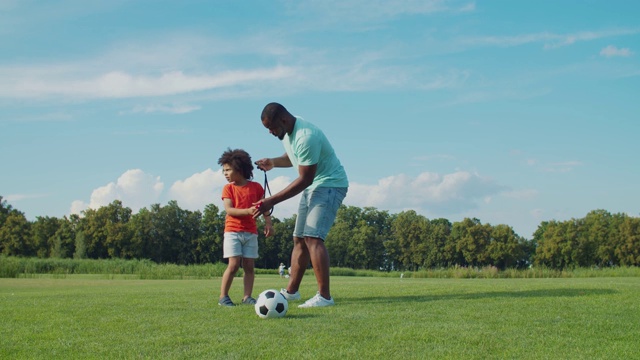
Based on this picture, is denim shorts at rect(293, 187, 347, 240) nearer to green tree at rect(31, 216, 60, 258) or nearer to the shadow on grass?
the shadow on grass

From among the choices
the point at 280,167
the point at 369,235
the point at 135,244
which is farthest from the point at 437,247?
the point at 280,167

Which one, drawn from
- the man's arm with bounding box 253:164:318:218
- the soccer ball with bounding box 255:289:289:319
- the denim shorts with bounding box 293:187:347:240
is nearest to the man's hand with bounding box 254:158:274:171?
the denim shorts with bounding box 293:187:347:240

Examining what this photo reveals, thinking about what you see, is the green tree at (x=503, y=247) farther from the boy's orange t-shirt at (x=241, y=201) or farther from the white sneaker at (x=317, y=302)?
the white sneaker at (x=317, y=302)

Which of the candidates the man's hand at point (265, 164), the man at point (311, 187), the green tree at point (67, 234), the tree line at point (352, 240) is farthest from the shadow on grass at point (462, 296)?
the green tree at point (67, 234)

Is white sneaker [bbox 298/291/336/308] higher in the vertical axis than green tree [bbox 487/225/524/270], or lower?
lower

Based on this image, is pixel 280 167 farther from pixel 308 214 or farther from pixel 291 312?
pixel 291 312

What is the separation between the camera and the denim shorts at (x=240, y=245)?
7.50 m

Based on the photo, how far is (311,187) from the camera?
23.1 ft

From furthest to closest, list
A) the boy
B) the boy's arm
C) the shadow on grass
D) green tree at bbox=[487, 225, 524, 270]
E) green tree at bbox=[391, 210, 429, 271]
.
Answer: green tree at bbox=[391, 210, 429, 271]
green tree at bbox=[487, 225, 524, 270]
the boy
the shadow on grass
the boy's arm

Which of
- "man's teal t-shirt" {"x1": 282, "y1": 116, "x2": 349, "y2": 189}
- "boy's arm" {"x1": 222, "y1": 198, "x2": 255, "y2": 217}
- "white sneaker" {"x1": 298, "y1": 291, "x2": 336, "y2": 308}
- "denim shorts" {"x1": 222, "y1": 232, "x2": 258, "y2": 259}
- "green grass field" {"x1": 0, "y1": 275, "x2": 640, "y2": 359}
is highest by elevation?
"man's teal t-shirt" {"x1": 282, "y1": 116, "x2": 349, "y2": 189}

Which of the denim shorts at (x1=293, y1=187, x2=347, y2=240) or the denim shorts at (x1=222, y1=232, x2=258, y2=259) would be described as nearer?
the denim shorts at (x1=293, y1=187, x2=347, y2=240)

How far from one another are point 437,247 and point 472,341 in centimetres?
7850

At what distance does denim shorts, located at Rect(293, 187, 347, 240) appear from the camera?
6.79m

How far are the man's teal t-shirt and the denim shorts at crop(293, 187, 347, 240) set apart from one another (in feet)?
0.28
